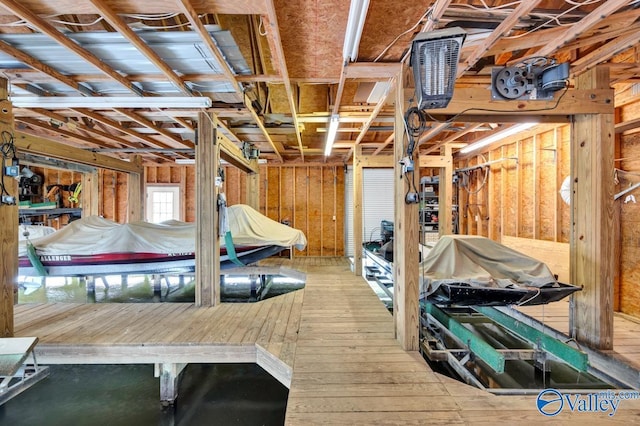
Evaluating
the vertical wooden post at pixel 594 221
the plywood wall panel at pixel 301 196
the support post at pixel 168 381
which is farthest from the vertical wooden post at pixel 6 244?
the plywood wall panel at pixel 301 196

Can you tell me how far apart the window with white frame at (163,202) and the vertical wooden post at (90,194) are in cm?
201

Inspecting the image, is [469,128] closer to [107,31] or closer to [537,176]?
[537,176]

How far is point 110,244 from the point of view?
5.38 meters

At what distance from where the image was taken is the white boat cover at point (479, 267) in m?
3.08

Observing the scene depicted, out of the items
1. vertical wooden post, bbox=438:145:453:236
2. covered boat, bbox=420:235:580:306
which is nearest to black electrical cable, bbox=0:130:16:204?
covered boat, bbox=420:235:580:306

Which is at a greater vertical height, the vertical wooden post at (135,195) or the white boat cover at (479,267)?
the vertical wooden post at (135,195)

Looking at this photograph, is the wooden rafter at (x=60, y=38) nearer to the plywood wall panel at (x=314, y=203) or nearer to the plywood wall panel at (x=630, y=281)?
the plywood wall panel at (x=314, y=203)

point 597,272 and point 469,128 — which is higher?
point 469,128

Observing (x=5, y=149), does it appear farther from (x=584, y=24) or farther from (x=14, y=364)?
(x=584, y=24)

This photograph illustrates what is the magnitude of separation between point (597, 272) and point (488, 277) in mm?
1031

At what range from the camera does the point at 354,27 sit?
235 centimetres

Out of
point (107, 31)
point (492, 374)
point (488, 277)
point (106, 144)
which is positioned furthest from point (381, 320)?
point (106, 144)

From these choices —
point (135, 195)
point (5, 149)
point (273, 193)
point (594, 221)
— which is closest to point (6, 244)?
point (5, 149)

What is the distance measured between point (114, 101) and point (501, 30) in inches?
174
